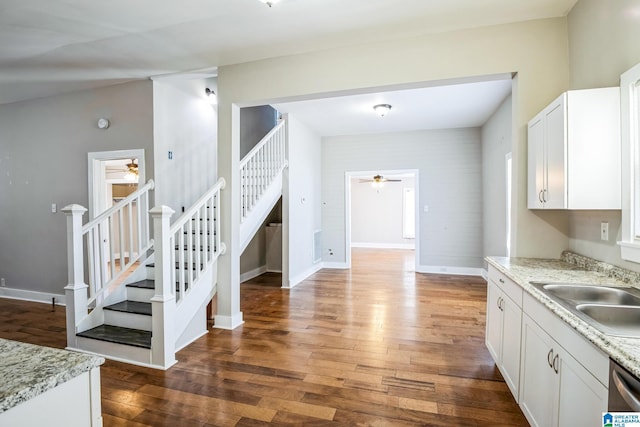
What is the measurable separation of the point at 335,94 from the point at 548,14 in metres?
1.84

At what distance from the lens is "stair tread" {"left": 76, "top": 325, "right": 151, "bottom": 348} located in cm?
279

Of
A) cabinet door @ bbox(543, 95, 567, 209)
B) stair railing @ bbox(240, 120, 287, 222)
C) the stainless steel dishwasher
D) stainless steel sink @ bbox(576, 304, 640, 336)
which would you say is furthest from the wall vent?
the stainless steel dishwasher

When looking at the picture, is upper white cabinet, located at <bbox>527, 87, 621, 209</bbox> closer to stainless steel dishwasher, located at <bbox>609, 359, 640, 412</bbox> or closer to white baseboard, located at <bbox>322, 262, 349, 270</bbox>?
stainless steel dishwasher, located at <bbox>609, 359, 640, 412</bbox>

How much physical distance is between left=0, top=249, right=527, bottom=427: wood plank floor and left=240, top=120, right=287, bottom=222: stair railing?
153cm

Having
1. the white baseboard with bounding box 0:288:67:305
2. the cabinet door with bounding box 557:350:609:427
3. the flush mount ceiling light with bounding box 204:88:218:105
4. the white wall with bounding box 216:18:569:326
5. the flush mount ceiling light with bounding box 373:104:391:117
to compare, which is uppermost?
the flush mount ceiling light with bounding box 204:88:218:105

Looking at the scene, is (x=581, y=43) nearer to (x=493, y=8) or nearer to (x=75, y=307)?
(x=493, y=8)

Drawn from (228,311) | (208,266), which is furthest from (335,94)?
(228,311)

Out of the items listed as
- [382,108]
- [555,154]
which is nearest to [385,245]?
[382,108]

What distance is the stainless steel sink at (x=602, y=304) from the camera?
142cm

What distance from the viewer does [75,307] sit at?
9.77 ft

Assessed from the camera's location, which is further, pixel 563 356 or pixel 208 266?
pixel 208 266

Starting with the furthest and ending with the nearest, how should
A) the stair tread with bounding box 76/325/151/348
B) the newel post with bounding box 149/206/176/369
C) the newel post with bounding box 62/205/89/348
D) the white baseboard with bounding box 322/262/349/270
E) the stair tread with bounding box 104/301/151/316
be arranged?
the white baseboard with bounding box 322/262/349/270, the stair tread with bounding box 104/301/151/316, the newel post with bounding box 62/205/89/348, the stair tread with bounding box 76/325/151/348, the newel post with bounding box 149/206/176/369

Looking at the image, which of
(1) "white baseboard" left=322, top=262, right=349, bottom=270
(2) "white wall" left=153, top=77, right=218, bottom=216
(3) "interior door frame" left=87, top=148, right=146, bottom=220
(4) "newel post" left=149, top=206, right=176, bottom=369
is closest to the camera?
(4) "newel post" left=149, top=206, right=176, bottom=369

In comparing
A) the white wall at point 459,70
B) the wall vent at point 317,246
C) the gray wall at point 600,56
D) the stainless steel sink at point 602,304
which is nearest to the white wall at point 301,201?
the wall vent at point 317,246
